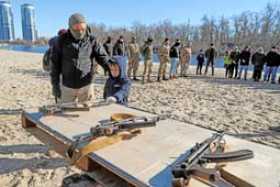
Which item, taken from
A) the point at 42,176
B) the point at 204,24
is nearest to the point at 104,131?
the point at 42,176

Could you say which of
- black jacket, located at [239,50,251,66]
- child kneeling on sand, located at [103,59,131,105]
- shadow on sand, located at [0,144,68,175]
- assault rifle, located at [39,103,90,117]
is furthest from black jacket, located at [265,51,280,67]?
assault rifle, located at [39,103,90,117]

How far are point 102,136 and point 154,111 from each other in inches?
163

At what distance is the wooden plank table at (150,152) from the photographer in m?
1.08

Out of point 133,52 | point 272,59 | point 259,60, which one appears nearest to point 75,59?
point 133,52

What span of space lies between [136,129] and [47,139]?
70cm

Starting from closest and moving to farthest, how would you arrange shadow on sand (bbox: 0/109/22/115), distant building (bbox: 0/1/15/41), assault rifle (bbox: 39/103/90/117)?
assault rifle (bbox: 39/103/90/117) < shadow on sand (bbox: 0/109/22/115) < distant building (bbox: 0/1/15/41)

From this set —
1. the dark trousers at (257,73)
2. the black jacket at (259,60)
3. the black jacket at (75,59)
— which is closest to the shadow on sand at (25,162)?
the black jacket at (75,59)

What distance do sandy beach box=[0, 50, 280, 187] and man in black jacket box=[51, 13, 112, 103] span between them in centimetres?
92

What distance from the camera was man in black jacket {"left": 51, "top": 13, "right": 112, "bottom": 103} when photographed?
2600 mm

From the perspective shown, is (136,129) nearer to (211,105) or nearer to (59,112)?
(59,112)

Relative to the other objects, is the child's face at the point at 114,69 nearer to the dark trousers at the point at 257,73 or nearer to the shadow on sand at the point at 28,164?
the shadow on sand at the point at 28,164

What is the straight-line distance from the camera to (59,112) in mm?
1926

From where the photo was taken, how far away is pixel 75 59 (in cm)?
271

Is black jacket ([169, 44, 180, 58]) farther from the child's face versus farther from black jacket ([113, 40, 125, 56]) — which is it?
the child's face
